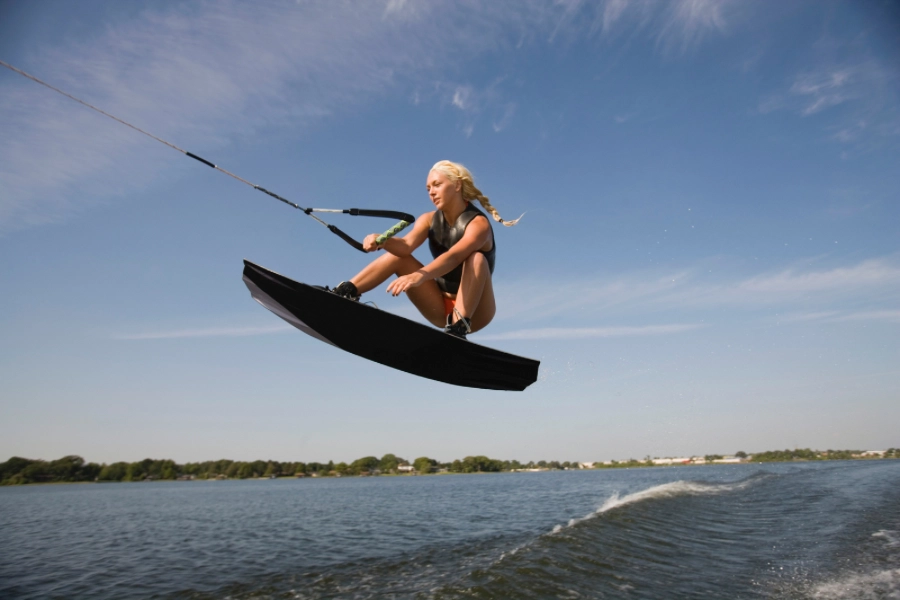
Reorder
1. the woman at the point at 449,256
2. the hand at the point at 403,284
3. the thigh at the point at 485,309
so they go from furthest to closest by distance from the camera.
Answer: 1. the thigh at the point at 485,309
2. the woman at the point at 449,256
3. the hand at the point at 403,284

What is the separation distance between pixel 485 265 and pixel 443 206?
744 mm

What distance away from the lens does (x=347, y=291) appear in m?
5.38

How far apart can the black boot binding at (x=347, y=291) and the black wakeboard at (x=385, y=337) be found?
20 centimetres

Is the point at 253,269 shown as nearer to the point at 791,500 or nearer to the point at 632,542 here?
the point at 632,542

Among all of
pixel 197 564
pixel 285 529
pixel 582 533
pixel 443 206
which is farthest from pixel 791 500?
pixel 443 206

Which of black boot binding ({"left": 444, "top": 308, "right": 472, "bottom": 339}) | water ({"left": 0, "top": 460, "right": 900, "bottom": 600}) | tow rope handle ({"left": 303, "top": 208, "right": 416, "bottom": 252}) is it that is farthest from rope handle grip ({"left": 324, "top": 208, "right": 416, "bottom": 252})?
water ({"left": 0, "top": 460, "right": 900, "bottom": 600})

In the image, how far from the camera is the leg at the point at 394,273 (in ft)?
17.9

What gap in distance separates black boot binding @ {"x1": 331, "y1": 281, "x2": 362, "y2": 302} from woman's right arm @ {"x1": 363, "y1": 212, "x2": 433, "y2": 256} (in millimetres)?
591

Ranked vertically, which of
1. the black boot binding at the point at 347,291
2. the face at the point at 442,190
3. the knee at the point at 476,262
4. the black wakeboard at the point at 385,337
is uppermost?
the face at the point at 442,190

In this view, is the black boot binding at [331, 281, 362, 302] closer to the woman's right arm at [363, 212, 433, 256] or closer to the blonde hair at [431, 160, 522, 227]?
the woman's right arm at [363, 212, 433, 256]

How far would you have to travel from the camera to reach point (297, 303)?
5379 mm

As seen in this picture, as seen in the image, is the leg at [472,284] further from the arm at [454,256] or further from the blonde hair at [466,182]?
the blonde hair at [466,182]

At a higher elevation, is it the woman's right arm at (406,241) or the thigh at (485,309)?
the woman's right arm at (406,241)

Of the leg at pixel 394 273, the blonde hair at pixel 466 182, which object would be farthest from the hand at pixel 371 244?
the blonde hair at pixel 466 182
